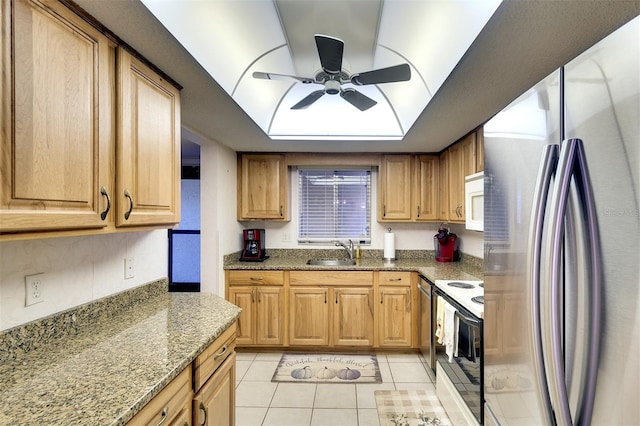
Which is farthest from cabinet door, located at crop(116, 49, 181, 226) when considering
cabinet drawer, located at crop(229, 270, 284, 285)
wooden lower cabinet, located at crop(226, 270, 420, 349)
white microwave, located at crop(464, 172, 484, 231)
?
white microwave, located at crop(464, 172, 484, 231)

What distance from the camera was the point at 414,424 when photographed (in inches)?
81.3

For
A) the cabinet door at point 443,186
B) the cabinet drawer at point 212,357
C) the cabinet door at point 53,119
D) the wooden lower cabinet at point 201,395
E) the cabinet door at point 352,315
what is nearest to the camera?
the cabinet door at point 53,119

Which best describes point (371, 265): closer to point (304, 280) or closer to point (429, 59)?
point (304, 280)

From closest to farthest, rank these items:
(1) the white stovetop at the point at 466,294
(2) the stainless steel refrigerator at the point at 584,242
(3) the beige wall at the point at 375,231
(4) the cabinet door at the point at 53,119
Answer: (2) the stainless steel refrigerator at the point at 584,242
(4) the cabinet door at the point at 53,119
(1) the white stovetop at the point at 466,294
(3) the beige wall at the point at 375,231

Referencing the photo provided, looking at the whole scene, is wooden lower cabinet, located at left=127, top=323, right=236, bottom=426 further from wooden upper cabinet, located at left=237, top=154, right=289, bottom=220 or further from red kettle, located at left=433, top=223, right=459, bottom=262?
red kettle, located at left=433, top=223, right=459, bottom=262

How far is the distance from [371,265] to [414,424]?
147 cm

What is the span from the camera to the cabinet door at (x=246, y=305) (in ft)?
10.3

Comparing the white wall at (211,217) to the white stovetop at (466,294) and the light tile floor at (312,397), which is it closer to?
the light tile floor at (312,397)

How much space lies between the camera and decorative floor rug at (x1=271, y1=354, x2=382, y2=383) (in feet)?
8.66

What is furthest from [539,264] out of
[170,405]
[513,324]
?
[170,405]

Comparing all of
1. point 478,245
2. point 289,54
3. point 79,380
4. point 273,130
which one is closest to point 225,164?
point 273,130

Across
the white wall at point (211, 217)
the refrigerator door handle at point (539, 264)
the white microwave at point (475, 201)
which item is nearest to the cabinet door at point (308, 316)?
the white wall at point (211, 217)

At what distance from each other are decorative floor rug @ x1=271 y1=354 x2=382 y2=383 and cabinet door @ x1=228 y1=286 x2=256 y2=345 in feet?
1.37

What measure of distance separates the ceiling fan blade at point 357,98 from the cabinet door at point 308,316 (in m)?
1.87
